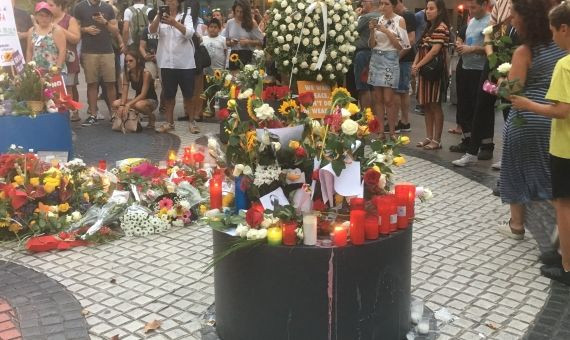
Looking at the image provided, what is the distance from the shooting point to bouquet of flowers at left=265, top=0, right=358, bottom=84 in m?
6.23

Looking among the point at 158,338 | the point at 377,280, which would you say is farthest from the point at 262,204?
the point at 158,338

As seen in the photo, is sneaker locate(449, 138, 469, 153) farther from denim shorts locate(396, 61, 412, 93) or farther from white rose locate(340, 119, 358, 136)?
white rose locate(340, 119, 358, 136)

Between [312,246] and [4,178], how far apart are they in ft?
11.1

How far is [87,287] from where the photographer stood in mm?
4238

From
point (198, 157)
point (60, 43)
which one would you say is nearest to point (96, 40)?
point (60, 43)

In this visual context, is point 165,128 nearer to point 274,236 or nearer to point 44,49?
point 44,49

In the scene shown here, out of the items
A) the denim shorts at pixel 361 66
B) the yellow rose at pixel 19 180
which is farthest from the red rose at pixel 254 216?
the denim shorts at pixel 361 66

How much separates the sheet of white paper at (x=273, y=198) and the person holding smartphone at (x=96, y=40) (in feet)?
24.2

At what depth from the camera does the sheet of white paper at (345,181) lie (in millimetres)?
3189

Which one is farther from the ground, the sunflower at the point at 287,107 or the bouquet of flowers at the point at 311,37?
the bouquet of flowers at the point at 311,37

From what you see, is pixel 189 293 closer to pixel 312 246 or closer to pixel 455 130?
pixel 312 246

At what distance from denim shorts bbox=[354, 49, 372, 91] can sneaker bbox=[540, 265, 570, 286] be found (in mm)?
4984

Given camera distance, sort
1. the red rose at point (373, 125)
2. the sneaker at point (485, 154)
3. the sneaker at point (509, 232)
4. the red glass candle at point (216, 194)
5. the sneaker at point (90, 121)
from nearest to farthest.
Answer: the red rose at point (373, 125) → the red glass candle at point (216, 194) → the sneaker at point (509, 232) → the sneaker at point (485, 154) → the sneaker at point (90, 121)

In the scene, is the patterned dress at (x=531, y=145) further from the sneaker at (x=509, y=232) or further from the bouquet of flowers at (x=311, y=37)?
the bouquet of flowers at (x=311, y=37)
